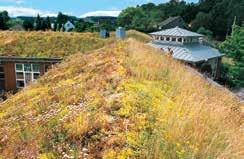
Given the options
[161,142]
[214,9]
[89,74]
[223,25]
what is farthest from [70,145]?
[214,9]

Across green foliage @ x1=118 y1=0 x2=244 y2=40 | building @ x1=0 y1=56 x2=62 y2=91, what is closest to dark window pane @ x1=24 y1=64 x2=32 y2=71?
building @ x1=0 y1=56 x2=62 y2=91

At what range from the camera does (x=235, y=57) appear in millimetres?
37438

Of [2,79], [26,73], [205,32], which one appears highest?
[205,32]

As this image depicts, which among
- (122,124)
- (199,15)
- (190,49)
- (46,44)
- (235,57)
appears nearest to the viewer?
(122,124)

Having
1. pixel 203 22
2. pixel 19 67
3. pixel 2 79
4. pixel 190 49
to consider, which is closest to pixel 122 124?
pixel 19 67

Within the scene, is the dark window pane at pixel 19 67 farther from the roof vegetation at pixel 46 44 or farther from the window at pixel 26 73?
the roof vegetation at pixel 46 44

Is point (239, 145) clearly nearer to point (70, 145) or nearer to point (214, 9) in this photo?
point (70, 145)

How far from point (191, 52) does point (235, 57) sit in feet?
28.3

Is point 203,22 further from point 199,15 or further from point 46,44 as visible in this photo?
point 46,44

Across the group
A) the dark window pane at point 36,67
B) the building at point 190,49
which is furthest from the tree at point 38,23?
the dark window pane at point 36,67

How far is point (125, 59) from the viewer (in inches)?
383

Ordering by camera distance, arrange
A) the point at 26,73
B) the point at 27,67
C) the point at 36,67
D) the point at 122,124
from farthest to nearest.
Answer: the point at 26,73 < the point at 27,67 < the point at 36,67 < the point at 122,124

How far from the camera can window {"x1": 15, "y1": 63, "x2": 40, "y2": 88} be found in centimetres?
2128

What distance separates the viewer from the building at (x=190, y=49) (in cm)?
3085
